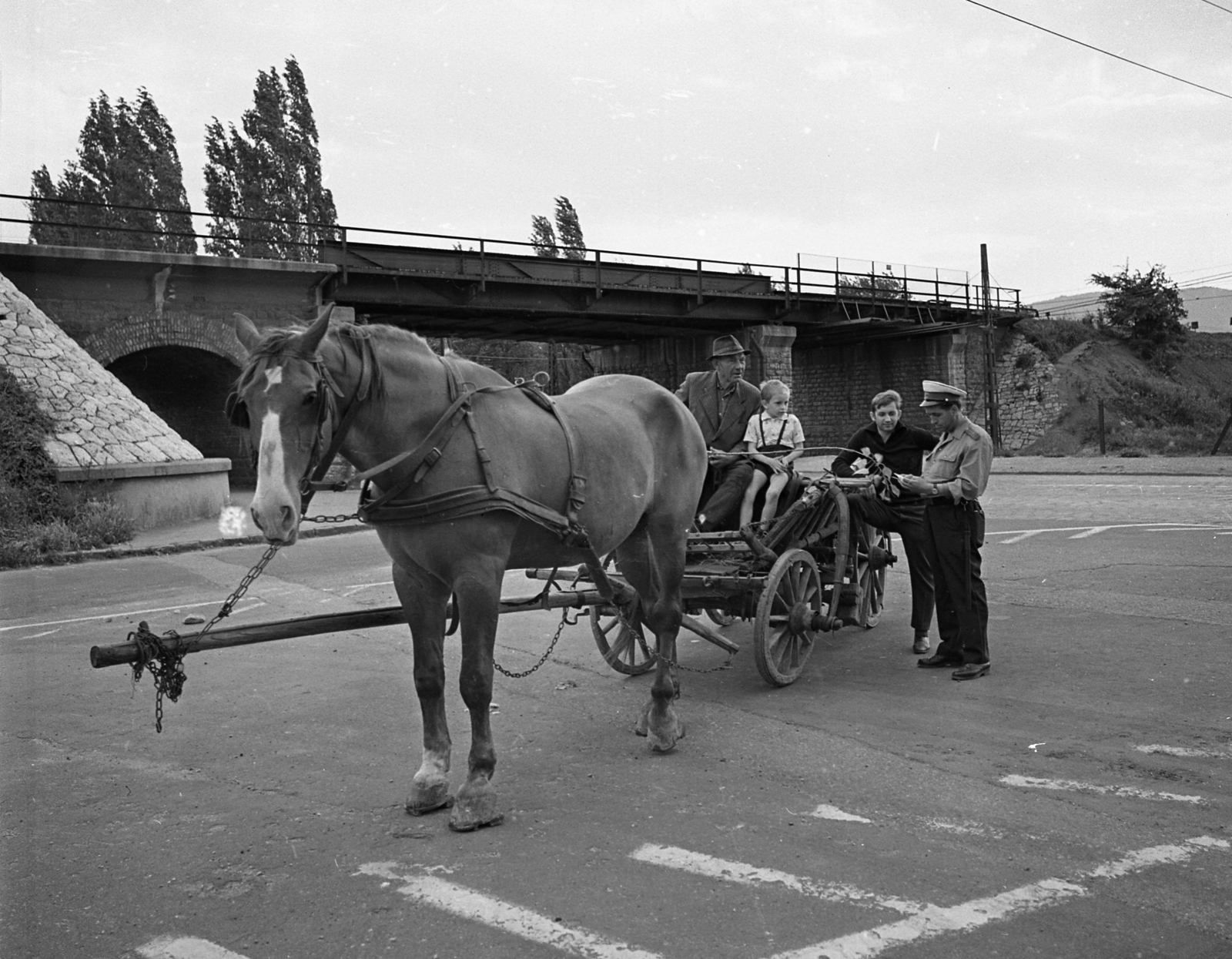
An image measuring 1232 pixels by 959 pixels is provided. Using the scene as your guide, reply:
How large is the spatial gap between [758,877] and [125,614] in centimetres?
788

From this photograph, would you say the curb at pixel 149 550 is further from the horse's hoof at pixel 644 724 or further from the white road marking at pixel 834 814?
the white road marking at pixel 834 814

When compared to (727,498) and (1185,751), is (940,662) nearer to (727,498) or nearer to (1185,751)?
(727,498)

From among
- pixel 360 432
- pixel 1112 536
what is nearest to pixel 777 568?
pixel 360 432

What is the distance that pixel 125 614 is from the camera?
9750mm

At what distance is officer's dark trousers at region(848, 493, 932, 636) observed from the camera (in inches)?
298

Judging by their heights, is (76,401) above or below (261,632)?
above

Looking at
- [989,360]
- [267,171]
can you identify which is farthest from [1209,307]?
[267,171]

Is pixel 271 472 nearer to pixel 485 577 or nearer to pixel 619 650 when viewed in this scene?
pixel 485 577

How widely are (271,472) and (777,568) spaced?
11.5ft

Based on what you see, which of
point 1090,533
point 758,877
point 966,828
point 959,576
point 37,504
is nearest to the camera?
point 758,877

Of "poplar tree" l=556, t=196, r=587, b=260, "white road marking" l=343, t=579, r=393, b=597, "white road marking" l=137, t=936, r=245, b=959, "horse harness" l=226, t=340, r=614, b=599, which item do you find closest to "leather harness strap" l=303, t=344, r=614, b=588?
"horse harness" l=226, t=340, r=614, b=599

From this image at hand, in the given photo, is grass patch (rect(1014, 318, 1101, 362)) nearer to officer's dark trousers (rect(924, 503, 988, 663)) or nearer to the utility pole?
the utility pole

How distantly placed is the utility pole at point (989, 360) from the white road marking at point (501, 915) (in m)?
40.5

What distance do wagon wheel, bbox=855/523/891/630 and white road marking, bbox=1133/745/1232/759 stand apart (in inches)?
105
